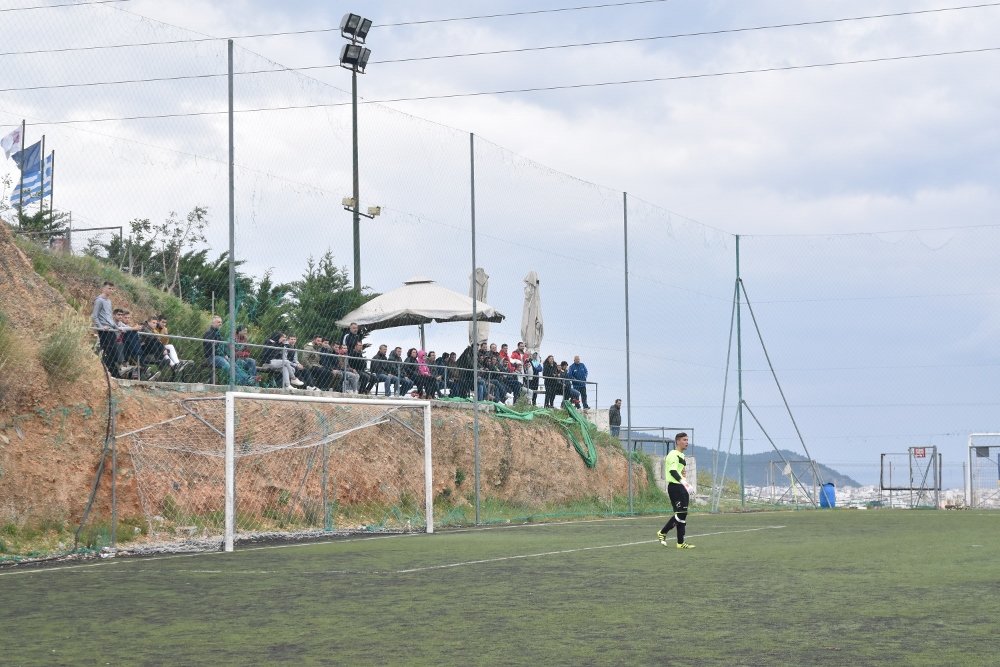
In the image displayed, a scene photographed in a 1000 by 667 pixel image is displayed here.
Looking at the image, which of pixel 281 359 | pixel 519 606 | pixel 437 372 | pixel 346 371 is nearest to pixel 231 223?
pixel 281 359

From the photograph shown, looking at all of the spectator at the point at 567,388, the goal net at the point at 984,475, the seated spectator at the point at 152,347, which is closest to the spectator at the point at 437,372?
the spectator at the point at 567,388

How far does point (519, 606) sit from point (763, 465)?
28.8 meters

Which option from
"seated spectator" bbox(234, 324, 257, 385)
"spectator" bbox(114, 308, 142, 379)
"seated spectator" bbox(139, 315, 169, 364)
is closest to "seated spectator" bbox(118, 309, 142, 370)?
"spectator" bbox(114, 308, 142, 379)

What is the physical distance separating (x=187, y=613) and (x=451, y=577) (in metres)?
3.59

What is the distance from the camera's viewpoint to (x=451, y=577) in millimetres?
12930

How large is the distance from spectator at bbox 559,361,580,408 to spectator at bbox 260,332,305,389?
392 inches

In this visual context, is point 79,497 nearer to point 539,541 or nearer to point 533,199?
point 539,541

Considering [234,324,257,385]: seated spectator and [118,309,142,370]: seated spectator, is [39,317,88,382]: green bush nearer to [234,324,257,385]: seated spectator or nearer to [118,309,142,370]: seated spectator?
[118,309,142,370]: seated spectator

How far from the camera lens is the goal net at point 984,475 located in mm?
35969

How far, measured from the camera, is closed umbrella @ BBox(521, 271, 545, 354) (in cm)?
3023

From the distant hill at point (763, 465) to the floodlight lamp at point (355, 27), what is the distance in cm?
1492

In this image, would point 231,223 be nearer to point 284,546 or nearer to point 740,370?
point 284,546

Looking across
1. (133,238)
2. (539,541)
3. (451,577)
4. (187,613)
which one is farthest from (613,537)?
(133,238)

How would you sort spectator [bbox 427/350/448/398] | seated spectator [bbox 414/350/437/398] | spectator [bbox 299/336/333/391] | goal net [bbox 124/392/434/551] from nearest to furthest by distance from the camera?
goal net [bbox 124/392/434/551]
spectator [bbox 299/336/333/391]
seated spectator [bbox 414/350/437/398]
spectator [bbox 427/350/448/398]
